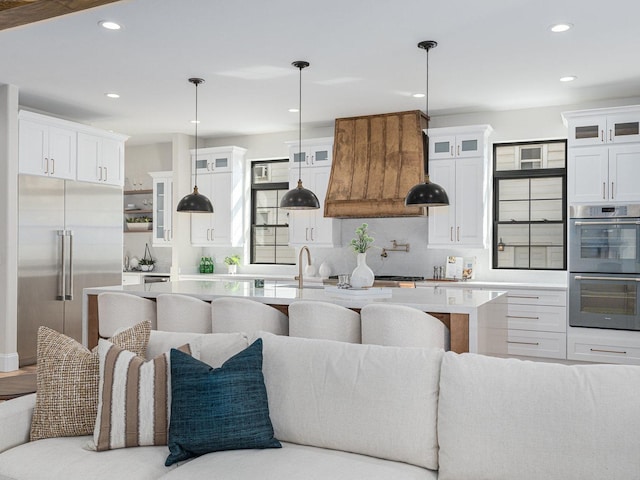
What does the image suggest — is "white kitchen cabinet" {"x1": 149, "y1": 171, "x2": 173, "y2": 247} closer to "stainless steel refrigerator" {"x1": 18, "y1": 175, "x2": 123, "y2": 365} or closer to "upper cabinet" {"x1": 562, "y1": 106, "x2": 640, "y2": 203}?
"stainless steel refrigerator" {"x1": 18, "y1": 175, "x2": 123, "y2": 365}

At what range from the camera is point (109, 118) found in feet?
22.1

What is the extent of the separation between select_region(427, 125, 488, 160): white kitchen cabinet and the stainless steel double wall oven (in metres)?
1.23

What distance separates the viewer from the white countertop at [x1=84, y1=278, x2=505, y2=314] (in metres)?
3.51

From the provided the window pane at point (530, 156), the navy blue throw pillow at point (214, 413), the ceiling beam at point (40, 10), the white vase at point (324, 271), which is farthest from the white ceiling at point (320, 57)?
the navy blue throw pillow at point (214, 413)

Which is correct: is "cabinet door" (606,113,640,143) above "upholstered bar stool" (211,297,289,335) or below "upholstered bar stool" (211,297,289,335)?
above

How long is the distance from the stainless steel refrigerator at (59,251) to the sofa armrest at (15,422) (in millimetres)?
3491

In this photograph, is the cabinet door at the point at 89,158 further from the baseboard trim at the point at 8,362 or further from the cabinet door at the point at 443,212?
the cabinet door at the point at 443,212

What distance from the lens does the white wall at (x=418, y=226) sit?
Result: 621 cm

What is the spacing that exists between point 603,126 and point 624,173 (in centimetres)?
49

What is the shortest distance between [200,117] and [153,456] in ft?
16.6

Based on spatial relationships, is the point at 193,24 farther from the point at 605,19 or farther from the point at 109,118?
the point at 109,118

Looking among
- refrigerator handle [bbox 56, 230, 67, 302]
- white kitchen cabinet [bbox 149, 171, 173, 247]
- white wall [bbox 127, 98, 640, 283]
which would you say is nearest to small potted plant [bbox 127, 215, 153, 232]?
white kitchen cabinet [bbox 149, 171, 173, 247]

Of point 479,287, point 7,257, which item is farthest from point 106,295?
point 479,287

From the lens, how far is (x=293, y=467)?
2.05m
